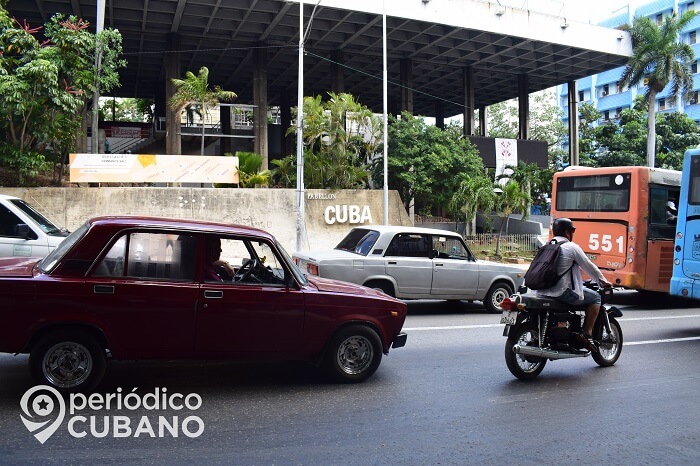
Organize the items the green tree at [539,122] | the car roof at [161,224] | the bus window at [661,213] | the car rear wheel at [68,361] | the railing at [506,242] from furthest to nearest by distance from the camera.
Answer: the green tree at [539,122], the railing at [506,242], the bus window at [661,213], the car roof at [161,224], the car rear wheel at [68,361]

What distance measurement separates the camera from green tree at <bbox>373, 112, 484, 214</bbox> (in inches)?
1089

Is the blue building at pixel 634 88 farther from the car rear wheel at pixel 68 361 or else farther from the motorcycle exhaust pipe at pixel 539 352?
the car rear wheel at pixel 68 361

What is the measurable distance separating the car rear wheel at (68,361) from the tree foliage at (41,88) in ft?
50.6

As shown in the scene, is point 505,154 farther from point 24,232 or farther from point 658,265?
point 24,232

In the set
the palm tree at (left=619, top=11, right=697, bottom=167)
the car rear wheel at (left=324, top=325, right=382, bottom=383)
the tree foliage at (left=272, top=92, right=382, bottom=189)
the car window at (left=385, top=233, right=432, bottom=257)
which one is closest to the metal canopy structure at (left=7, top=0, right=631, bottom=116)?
the palm tree at (left=619, top=11, right=697, bottom=167)

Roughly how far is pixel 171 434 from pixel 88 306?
1.43m

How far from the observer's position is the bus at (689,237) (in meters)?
10.3

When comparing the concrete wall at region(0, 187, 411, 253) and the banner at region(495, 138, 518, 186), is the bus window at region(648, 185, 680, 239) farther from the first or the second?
the banner at region(495, 138, 518, 186)

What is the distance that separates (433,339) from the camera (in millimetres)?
9227


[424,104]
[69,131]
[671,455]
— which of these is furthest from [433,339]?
[424,104]

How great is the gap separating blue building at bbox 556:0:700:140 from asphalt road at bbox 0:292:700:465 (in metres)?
53.6

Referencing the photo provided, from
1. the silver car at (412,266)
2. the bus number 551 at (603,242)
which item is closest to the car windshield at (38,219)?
the silver car at (412,266)

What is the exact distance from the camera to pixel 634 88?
185 ft

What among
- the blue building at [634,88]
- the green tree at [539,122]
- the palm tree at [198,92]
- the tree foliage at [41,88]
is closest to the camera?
the tree foliage at [41,88]
